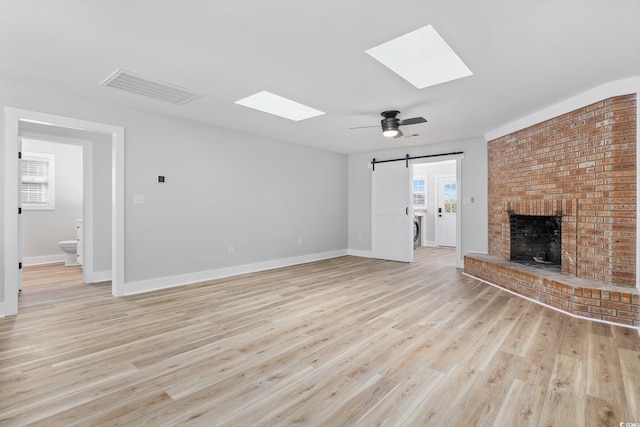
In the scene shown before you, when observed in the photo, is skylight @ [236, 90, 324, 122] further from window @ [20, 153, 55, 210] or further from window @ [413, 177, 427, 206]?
window @ [413, 177, 427, 206]

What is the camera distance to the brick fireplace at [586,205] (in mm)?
3176

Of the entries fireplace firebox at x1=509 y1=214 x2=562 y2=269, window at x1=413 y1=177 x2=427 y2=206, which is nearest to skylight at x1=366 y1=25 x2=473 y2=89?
fireplace firebox at x1=509 y1=214 x2=562 y2=269

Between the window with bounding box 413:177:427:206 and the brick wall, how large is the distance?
499 cm

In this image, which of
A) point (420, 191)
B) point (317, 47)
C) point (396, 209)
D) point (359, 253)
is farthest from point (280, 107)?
point (420, 191)

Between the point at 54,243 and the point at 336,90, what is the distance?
21.4 ft

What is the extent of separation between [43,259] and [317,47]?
22.6ft

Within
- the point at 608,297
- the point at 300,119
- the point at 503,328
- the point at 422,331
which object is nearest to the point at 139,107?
the point at 300,119

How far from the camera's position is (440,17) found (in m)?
2.07

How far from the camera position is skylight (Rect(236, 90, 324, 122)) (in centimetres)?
412

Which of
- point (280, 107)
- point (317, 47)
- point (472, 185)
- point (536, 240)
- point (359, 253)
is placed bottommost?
point (359, 253)

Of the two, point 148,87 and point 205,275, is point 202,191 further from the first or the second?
point 148,87

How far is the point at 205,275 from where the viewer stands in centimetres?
484

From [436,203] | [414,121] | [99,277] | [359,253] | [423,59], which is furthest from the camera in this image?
[436,203]

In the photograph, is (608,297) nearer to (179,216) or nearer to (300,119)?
(300,119)
